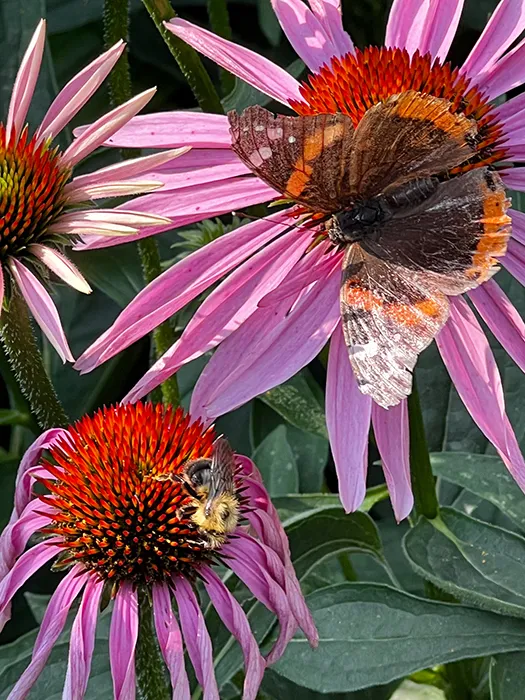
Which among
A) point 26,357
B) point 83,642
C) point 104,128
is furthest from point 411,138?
point 83,642

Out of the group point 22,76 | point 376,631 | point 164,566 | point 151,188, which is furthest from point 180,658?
point 22,76

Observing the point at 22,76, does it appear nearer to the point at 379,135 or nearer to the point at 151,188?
the point at 151,188

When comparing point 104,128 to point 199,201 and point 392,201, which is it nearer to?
point 199,201

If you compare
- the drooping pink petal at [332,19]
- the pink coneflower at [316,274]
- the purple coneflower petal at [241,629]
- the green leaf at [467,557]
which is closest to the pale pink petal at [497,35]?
the pink coneflower at [316,274]

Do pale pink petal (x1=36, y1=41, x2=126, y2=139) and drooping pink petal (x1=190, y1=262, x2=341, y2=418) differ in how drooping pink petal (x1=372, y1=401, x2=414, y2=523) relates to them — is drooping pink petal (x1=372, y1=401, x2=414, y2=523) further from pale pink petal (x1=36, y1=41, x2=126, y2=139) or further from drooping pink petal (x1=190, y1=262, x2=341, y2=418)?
pale pink petal (x1=36, y1=41, x2=126, y2=139)

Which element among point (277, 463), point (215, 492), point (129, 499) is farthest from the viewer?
point (277, 463)

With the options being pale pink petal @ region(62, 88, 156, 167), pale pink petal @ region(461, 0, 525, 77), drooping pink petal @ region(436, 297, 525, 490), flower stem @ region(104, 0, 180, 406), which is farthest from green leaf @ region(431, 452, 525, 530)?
pale pink petal @ region(62, 88, 156, 167)
